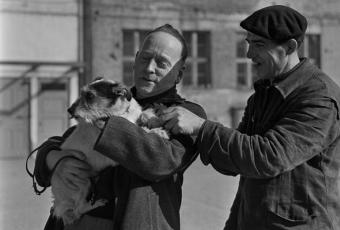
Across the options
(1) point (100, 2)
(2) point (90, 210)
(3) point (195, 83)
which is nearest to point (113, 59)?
(1) point (100, 2)

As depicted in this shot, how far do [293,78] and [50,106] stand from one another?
45.1 ft

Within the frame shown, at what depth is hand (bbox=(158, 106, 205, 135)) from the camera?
178 centimetres

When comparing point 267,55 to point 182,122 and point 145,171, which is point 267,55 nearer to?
point 182,122

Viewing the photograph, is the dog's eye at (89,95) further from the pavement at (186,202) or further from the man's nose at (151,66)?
the pavement at (186,202)

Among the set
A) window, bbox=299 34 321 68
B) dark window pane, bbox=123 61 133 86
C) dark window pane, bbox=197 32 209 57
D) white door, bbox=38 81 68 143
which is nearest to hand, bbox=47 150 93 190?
white door, bbox=38 81 68 143

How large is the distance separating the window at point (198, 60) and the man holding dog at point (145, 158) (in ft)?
46.7

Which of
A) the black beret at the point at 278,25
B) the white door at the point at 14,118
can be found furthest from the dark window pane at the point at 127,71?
the black beret at the point at 278,25

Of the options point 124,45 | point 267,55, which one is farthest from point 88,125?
point 124,45

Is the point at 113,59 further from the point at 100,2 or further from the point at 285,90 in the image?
the point at 285,90

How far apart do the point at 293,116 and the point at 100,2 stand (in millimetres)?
14364

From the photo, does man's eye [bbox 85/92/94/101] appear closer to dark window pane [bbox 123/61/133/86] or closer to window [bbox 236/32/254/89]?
dark window pane [bbox 123/61/133/86]

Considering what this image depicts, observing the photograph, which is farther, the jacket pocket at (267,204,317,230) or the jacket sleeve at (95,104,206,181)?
the jacket pocket at (267,204,317,230)

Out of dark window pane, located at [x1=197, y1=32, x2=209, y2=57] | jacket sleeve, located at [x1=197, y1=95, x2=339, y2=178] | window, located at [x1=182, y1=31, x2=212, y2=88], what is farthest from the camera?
dark window pane, located at [x1=197, y1=32, x2=209, y2=57]

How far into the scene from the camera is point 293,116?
1.79 m
